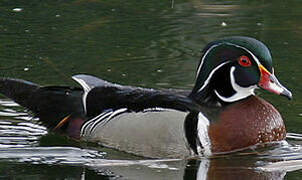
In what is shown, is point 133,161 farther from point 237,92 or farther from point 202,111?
point 237,92

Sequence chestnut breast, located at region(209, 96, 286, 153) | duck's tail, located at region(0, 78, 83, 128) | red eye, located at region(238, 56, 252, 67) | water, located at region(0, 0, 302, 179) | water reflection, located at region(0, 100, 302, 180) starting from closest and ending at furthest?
water reflection, located at region(0, 100, 302, 180), water, located at region(0, 0, 302, 179), chestnut breast, located at region(209, 96, 286, 153), red eye, located at region(238, 56, 252, 67), duck's tail, located at region(0, 78, 83, 128)

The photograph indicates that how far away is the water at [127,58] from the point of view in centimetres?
691

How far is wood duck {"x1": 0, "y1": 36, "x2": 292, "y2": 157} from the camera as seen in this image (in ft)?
22.9

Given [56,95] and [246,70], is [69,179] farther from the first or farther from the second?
[246,70]

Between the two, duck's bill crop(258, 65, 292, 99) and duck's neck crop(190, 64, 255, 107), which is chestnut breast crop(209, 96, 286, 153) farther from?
duck's bill crop(258, 65, 292, 99)

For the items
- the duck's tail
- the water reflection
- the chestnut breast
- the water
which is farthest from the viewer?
the duck's tail

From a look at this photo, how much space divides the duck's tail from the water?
17cm

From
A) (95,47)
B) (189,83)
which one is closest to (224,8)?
(95,47)

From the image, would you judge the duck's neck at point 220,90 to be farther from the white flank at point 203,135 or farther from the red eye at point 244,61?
the white flank at point 203,135

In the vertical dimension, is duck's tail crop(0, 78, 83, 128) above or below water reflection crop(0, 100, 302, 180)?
above

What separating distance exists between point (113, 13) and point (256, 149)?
4958 mm

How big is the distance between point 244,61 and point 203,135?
725 mm

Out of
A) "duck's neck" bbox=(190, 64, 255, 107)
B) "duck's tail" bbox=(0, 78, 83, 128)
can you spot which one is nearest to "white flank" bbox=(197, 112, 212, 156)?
"duck's neck" bbox=(190, 64, 255, 107)

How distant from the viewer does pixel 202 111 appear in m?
7.05
